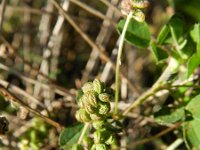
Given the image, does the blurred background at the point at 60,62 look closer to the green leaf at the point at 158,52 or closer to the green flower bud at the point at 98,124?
the green leaf at the point at 158,52

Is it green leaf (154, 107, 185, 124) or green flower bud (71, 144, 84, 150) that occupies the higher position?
green leaf (154, 107, 185, 124)

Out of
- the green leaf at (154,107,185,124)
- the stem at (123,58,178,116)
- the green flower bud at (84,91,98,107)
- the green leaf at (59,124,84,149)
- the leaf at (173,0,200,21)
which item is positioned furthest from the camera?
the leaf at (173,0,200,21)

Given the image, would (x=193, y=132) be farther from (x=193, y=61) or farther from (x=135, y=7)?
(x=135, y=7)

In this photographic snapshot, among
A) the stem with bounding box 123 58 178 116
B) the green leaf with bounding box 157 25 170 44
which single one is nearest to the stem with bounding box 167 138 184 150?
the stem with bounding box 123 58 178 116

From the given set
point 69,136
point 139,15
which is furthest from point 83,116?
point 139,15

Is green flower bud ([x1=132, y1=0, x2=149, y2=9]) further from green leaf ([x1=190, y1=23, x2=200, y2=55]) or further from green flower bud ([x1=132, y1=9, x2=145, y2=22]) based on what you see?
green leaf ([x1=190, y1=23, x2=200, y2=55])

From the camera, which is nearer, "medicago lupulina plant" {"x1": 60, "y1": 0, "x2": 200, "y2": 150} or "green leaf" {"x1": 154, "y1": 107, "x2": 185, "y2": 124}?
"medicago lupulina plant" {"x1": 60, "y1": 0, "x2": 200, "y2": 150}

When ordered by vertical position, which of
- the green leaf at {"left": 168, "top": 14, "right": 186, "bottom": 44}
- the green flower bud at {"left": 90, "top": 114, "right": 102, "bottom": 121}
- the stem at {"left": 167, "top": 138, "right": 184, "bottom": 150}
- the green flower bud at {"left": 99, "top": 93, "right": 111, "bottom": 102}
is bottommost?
the green flower bud at {"left": 90, "top": 114, "right": 102, "bottom": 121}
